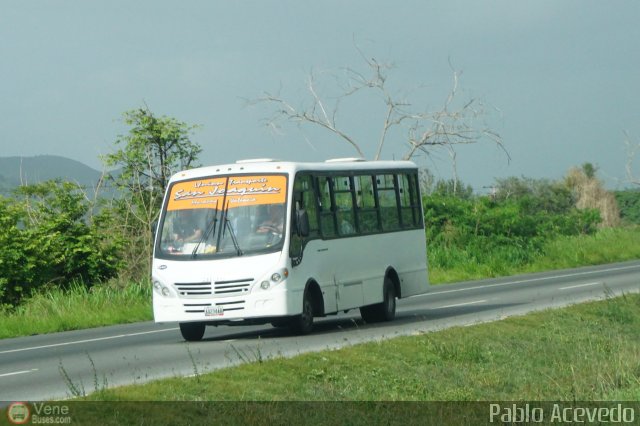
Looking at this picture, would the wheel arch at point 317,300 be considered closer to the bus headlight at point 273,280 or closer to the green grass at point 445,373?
the bus headlight at point 273,280

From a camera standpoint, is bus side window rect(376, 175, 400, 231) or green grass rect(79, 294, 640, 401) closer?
green grass rect(79, 294, 640, 401)

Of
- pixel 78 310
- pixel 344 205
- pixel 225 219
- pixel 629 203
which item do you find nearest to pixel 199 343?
pixel 225 219

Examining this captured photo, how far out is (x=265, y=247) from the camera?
63.1ft

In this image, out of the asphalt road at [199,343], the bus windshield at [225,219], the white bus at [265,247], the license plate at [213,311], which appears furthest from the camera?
the bus windshield at [225,219]

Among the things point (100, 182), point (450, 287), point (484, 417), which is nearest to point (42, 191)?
point (100, 182)

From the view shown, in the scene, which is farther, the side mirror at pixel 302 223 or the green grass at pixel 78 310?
the green grass at pixel 78 310

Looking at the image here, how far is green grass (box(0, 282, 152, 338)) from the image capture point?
24719 millimetres

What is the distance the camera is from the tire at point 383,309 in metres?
22.5

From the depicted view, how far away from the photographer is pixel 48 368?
16.5 meters

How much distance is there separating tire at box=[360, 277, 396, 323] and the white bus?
0.14ft

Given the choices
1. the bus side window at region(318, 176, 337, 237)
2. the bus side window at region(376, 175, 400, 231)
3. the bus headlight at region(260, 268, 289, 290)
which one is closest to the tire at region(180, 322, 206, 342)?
the bus headlight at region(260, 268, 289, 290)

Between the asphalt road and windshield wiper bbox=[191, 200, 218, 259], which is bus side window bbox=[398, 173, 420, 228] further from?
windshield wiper bbox=[191, 200, 218, 259]

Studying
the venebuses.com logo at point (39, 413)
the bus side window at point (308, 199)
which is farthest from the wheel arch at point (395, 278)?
the venebuses.com logo at point (39, 413)

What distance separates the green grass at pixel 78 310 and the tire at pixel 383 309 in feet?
18.7
